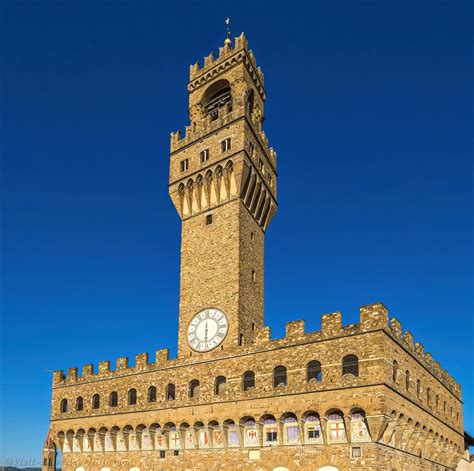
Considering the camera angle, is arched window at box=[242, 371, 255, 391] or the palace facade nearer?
the palace facade

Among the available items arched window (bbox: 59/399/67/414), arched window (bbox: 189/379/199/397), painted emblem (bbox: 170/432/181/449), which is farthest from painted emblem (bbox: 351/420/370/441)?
arched window (bbox: 59/399/67/414)

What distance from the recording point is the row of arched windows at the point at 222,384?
27.9 meters

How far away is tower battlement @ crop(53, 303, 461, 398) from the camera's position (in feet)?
91.4

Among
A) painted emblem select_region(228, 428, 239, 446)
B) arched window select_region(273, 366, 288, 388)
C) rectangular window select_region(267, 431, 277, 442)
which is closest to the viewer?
rectangular window select_region(267, 431, 277, 442)

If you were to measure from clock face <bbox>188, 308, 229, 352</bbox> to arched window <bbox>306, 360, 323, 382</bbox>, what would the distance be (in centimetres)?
670

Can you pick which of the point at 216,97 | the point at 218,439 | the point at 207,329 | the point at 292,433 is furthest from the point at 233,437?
the point at 216,97

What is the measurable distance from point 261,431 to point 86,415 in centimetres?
1468

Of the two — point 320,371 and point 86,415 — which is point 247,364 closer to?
point 320,371

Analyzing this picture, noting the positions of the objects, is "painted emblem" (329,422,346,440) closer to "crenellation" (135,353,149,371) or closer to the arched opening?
"crenellation" (135,353,149,371)

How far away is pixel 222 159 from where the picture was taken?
38.6m

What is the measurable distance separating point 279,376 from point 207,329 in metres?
6.68

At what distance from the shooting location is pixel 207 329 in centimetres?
3494

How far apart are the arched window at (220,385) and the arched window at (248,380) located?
1.44 metres

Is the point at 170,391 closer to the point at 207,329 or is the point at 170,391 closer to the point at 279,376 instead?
the point at 207,329
